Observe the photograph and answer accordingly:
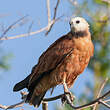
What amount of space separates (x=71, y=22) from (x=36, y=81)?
0.87 metres

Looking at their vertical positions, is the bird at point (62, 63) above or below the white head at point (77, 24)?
below

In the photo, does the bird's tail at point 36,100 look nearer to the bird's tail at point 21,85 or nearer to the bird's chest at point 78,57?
the bird's tail at point 21,85

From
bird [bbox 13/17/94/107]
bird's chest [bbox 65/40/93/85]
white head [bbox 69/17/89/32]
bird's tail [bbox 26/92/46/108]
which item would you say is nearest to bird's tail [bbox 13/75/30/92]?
bird [bbox 13/17/94/107]

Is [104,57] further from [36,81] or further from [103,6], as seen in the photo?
[36,81]

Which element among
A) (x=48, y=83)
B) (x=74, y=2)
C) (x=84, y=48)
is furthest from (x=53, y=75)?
(x=74, y=2)

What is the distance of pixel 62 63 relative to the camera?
5.45 metres

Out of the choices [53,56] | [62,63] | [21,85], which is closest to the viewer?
[21,85]

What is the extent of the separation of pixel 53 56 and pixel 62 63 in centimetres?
18

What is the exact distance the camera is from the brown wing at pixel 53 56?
5461 millimetres

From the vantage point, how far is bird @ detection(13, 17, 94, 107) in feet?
17.7

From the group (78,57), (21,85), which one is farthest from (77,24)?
(21,85)

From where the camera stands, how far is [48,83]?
562 cm

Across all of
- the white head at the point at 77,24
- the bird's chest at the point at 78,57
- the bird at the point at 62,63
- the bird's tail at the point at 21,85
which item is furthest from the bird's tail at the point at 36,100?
the white head at the point at 77,24

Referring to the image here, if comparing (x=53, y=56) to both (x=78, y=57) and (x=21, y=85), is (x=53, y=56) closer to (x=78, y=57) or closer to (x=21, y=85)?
(x=78, y=57)
